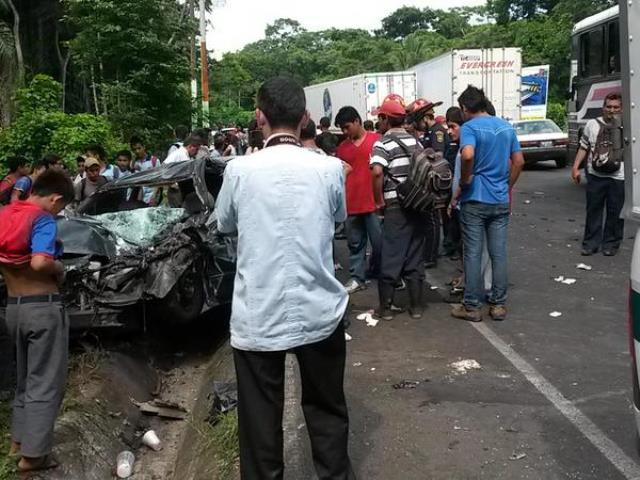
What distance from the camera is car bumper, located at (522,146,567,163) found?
64.1 feet

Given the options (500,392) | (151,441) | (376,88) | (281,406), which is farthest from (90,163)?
(376,88)

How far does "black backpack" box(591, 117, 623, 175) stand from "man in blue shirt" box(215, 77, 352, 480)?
6113mm

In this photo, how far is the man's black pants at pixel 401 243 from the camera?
6082mm

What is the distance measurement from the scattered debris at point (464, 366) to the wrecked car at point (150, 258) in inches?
94.6

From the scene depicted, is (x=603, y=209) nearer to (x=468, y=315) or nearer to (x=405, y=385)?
(x=468, y=315)

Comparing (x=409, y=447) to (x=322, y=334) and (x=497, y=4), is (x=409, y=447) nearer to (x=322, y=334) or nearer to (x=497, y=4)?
(x=322, y=334)

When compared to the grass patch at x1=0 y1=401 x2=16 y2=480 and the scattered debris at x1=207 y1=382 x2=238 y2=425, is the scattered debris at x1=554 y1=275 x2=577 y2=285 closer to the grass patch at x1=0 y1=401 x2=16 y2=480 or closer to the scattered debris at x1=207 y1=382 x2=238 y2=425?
the scattered debris at x1=207 y1=382 x2=238 y2=425

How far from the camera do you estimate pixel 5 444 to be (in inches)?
183

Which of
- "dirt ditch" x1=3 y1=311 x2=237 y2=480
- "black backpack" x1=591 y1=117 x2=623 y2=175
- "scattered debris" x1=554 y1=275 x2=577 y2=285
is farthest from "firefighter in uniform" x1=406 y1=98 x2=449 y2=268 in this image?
"dirt ditch" x1=3 y1=311 x2=237 y2=480

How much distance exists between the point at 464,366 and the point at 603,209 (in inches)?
176

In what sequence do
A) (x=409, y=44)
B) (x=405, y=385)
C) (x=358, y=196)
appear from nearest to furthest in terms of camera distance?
(x=405, y=385) → (x=358, y=196) → (x=409, y=44)

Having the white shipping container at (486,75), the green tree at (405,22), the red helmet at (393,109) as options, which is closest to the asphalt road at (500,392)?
the red helmet at (393,109)

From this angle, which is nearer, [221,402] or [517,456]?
[517,456]

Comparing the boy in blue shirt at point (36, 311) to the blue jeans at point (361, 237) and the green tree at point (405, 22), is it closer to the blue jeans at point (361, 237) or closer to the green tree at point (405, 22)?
the blue jeans at point (361, 237)
